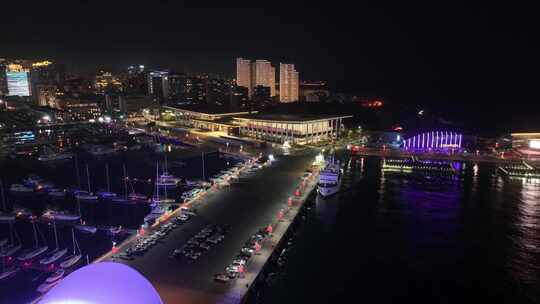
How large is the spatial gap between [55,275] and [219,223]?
6.85 metres

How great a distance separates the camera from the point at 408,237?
60.2 ft

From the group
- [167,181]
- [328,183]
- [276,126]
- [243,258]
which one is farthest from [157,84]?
[243,258]

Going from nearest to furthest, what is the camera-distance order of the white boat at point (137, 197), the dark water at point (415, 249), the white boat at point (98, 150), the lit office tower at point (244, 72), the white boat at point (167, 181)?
the dark water at point (415, 249) → the white boat at point (137, 197) → the white boat at point (167, 181) → the white boat at point (98, 150) → the lit office tower at point (244, 72)

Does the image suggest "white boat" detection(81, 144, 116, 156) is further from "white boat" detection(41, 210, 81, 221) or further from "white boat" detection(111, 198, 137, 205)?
"white boat" detection(41, 210, 81, 221)

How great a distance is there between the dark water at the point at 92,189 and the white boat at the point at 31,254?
0.80 m

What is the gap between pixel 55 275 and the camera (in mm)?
15125

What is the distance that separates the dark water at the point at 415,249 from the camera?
1395 centimetres

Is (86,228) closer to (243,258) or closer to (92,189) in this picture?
(92,189)

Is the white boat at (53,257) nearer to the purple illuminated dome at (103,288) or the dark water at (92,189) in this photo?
the dark water at (92,189)

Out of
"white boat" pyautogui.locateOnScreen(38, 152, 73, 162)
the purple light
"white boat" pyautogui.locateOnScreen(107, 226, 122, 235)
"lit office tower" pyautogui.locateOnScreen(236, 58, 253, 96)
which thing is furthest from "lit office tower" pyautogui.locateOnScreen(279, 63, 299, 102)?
"white boat" pyautogui.locateOnScreen(107, 226, 122, 235)

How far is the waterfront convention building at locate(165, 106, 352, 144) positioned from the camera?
43938 mm

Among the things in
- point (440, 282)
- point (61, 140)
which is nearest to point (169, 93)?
point (61, 140)

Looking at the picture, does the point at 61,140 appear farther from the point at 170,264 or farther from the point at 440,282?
the point at 440,282

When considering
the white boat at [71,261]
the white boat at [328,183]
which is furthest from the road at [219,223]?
the white boat at [71,261]
